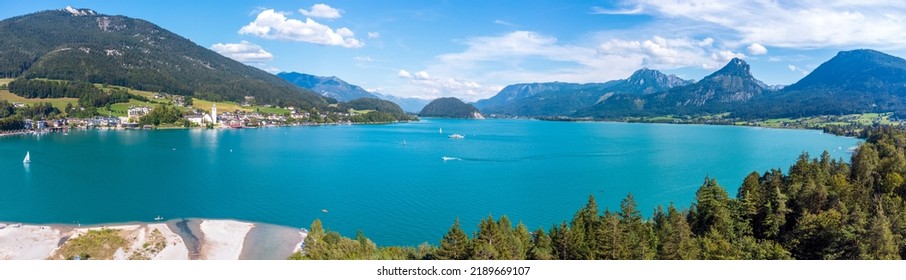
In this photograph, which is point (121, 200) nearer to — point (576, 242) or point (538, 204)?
point (538, 204)

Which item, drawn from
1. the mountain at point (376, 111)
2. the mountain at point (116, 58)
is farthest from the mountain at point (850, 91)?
the mountain at point (116, 58)

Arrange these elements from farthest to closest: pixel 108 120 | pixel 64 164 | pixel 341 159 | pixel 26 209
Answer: pixel 108 120 < pixel 341 159 < pixel 64 164 < pixel 26 209

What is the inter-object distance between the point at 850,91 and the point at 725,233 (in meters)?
174

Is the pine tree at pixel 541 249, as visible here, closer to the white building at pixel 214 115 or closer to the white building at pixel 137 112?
the white building at pixel 137 112

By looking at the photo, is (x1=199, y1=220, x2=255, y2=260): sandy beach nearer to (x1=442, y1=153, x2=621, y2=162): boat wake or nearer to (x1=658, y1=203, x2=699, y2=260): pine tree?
(x1=658, y1=203, x2=699, y2=260): pine tree

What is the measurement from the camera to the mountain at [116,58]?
112 meters

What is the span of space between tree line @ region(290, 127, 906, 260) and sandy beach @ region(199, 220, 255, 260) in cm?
388

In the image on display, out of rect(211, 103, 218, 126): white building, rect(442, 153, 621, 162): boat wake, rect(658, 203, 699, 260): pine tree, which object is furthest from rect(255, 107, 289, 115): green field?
rect(658, 203, 699, 260): pine tree

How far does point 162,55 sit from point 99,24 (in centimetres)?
2068

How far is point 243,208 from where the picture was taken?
27.9m

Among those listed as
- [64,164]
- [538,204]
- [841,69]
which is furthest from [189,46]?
[841,69]

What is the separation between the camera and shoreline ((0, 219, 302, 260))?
19.4 m

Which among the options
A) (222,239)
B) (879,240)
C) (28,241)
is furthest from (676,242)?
(28,241)

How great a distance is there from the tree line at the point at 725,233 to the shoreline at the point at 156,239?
4.01m
